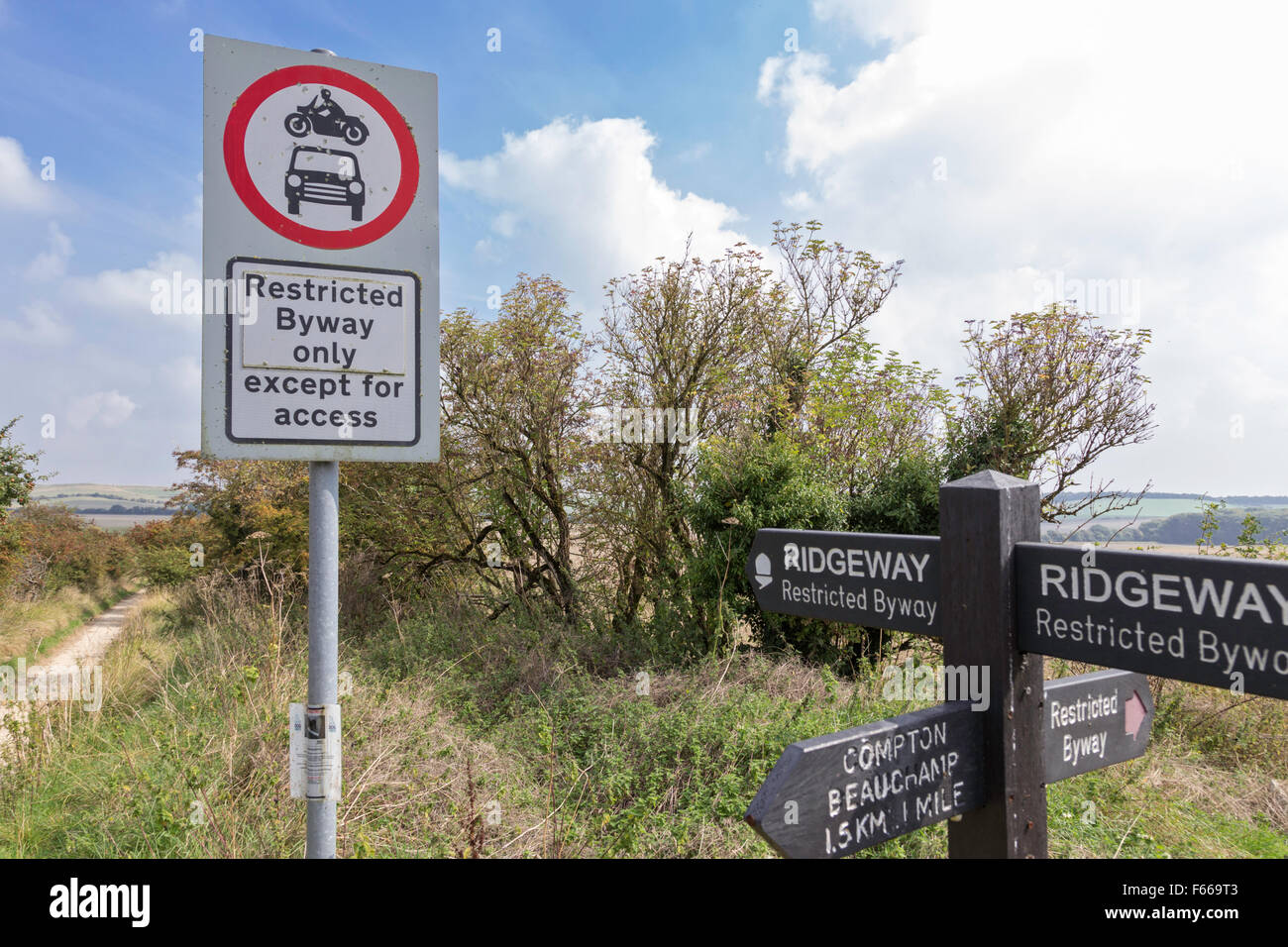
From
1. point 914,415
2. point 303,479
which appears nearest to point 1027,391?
point 914,415

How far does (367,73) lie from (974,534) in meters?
2.06

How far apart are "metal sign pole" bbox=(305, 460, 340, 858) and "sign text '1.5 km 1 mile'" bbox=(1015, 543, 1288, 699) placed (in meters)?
1.71

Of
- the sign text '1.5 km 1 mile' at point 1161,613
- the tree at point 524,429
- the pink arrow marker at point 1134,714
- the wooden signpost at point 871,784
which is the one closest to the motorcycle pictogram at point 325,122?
the wooden signpost at point 871,784

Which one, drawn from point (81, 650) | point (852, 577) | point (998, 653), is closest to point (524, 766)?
point (852, 577)

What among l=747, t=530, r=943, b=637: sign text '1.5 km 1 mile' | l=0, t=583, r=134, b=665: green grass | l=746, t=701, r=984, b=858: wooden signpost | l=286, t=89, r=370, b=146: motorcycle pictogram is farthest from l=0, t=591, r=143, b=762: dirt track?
l=746, t=701, r=984, b=858: wooden signpost

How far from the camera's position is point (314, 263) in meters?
1.94

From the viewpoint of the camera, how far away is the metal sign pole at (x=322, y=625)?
5.92ft

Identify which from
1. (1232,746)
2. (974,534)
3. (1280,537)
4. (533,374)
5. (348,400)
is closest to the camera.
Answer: (974,534)

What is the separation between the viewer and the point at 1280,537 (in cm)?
711

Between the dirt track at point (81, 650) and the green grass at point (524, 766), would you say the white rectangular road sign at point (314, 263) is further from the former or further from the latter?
the dirt track at point (81, 650)

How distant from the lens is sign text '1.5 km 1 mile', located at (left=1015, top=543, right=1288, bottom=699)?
147 cm

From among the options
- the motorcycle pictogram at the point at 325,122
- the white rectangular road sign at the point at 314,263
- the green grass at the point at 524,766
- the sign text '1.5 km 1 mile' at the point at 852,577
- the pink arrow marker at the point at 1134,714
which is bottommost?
the green grass at the point at 524,766

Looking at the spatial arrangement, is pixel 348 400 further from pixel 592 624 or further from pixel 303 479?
pixel 303 479

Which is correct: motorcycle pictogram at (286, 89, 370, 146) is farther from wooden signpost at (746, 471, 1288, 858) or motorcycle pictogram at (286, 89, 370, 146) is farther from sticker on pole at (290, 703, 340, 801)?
wooden signpost at (746, 471, 1288, 858)
